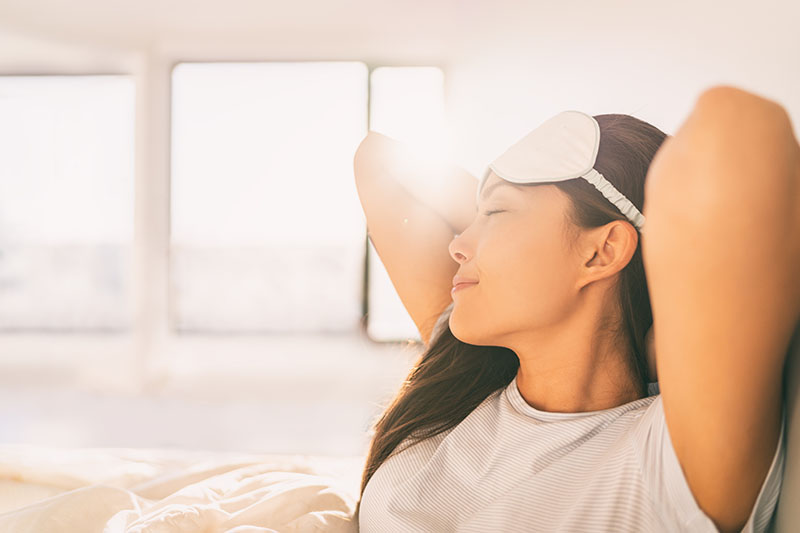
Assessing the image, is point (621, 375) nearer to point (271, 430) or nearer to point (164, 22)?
point (271, 430)

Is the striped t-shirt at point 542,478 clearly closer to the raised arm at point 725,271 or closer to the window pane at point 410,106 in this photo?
the raised arm at point 725,271

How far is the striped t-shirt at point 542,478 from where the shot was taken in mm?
685

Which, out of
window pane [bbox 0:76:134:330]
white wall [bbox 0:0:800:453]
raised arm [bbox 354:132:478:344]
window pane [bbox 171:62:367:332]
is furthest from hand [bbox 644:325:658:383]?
window pane [bbox 0:76:134:330]

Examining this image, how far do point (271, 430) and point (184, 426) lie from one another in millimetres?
523

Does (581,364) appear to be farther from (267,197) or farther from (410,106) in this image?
(267,197)

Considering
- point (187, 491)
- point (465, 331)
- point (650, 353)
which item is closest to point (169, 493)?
point (187, 491)

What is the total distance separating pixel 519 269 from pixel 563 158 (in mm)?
180

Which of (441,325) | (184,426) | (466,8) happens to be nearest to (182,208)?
(184,426)

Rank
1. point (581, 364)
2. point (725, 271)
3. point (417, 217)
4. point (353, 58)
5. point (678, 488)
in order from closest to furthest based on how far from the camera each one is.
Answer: point (725, 271) < point (678, 488) < point (581, 364) < point (417, 217) < point (353, 58)

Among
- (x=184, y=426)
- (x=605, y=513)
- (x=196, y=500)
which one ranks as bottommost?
(x=184, y=426)

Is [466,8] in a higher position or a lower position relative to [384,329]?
higher

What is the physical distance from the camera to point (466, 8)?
13.6 feet

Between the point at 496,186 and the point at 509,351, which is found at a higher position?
the point at 496,186

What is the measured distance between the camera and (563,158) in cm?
95
